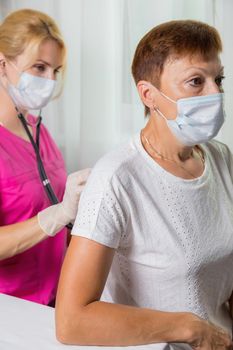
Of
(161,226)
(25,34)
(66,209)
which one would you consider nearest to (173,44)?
(161,226)

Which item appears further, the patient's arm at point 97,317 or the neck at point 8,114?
the neck at point 8,114

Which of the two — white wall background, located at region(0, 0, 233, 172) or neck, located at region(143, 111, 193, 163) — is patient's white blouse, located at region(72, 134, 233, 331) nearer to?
neck, located at region(143, 111, 193, 163)

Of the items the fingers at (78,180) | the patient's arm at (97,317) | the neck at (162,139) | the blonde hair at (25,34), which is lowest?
the patient's arm at (97,317)

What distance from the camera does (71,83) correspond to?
7.12ft

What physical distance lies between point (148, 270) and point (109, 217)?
0.55 feet

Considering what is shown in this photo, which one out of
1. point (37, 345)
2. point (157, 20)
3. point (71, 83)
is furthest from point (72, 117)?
point (37, 345)

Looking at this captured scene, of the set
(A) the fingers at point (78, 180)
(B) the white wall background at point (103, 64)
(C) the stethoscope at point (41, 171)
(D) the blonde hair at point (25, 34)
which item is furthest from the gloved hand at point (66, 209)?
(B) the white wall background at point (103, 64)

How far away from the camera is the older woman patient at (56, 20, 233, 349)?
40.1 inches

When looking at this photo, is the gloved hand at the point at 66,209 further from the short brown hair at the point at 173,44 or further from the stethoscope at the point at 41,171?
the short brown hair at the point at 173,44

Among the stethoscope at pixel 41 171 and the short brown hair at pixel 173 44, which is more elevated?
the short brown hair at pixel 173 44

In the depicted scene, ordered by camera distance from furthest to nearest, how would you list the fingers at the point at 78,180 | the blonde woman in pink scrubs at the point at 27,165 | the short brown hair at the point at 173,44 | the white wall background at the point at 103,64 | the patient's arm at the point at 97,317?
the white wall background at the point at 103,64
the blonde woman in pink scrubs at the point at 27,165
the fingers at the point at 78,180
the short brown hair at the point at 173,44
the patient's arm at the point at 97,317

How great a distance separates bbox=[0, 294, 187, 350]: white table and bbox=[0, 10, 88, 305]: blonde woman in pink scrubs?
0.93ft

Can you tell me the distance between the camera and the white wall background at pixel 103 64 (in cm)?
183

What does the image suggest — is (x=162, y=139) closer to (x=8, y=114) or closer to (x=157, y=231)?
(x=157, y=231)
